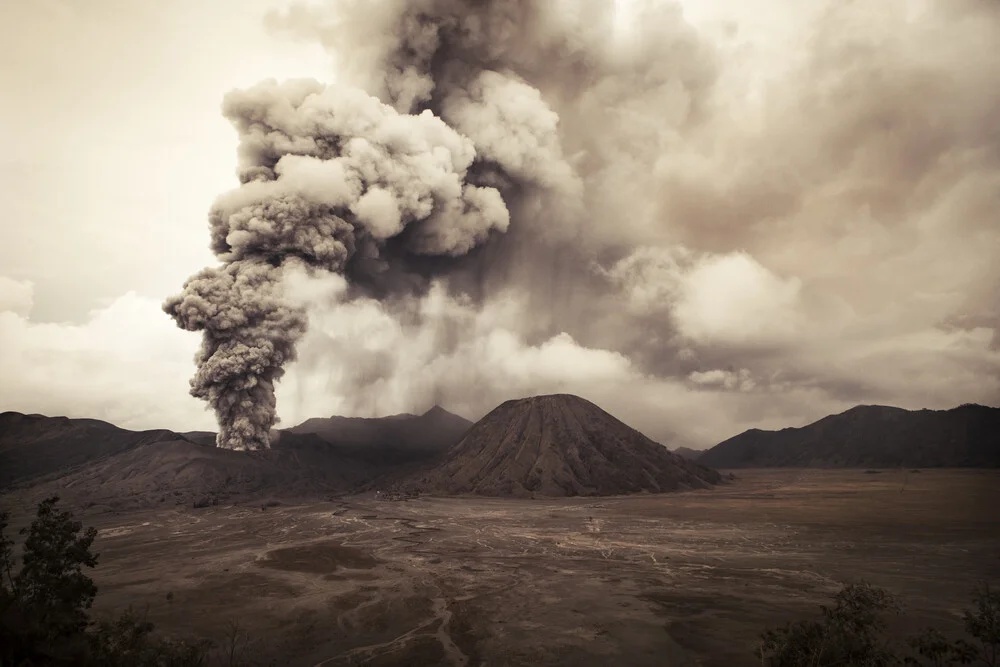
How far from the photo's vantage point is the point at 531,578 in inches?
1453

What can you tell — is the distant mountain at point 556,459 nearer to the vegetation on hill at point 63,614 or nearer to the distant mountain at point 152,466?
the distant mountain at point 152,466

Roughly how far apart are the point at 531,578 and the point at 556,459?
288ft

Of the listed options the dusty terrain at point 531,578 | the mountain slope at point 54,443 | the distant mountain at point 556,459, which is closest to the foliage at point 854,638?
the dusty terrain at point 531,578

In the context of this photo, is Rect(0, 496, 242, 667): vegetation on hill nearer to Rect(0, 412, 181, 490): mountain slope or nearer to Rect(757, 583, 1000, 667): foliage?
Rect(757, 583, 1000, 667): foliage

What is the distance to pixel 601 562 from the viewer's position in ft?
137

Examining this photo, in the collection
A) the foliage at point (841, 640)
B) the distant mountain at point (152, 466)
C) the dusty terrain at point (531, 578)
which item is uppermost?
the distant mountain at point (152, 466)

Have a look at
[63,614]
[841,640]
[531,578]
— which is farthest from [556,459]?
[63,614]

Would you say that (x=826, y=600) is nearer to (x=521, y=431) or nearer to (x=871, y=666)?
(x=871, y=666)

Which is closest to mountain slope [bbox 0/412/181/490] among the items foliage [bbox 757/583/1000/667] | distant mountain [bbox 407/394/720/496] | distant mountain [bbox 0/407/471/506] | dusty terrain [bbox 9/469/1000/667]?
distant mountain [bbox 0/407/471/506]

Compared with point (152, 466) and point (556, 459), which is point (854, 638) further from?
point (152, 466)

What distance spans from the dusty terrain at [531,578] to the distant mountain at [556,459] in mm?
45933

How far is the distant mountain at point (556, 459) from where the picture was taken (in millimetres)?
116562

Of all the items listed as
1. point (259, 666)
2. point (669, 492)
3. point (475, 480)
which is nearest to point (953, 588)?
point (259, 666)

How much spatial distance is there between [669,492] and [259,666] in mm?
108867
